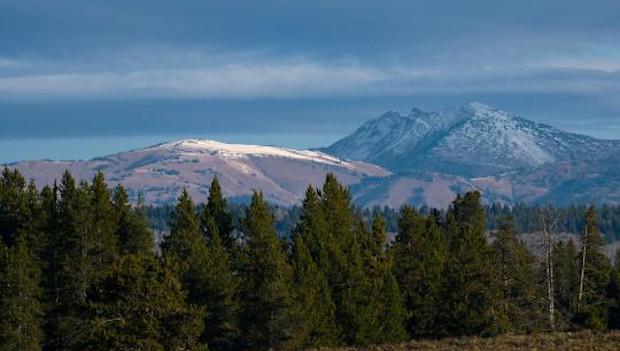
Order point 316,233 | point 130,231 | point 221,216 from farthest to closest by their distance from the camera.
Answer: point 221,216 → point 316,233 → point 130,231

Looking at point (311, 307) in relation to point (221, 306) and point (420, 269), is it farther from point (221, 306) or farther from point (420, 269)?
point (420, 269)

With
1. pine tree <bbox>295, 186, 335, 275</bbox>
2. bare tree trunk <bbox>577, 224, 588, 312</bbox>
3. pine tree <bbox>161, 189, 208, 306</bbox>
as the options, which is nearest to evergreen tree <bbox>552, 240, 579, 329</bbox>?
bare tree trunk <bbox>577, 224, 588, 312</bbox>

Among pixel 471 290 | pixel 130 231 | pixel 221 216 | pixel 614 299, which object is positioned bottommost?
pixel 614 299

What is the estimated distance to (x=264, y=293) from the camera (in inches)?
2933

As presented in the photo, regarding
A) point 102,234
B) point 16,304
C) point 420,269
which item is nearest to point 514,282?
point 420,269

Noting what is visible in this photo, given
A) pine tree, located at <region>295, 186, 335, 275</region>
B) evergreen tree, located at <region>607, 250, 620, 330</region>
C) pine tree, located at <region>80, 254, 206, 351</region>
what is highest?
pine tree, located at <region>295, 186, 335, 275</region>

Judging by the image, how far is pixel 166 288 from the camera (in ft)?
206

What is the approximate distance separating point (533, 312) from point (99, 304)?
41.1 m

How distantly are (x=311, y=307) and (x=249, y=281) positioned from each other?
4668mm

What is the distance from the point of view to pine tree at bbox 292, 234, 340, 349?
2945 inches

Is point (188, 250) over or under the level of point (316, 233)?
under

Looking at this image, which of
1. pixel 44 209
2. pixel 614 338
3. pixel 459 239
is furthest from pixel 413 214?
pixel 614 338

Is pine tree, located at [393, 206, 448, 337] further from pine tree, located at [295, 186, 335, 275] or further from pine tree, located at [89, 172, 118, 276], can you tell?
pine tree, located at [89, 172, 118, 276]

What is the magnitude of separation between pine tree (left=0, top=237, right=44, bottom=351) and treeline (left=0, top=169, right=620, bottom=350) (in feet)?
0.31
